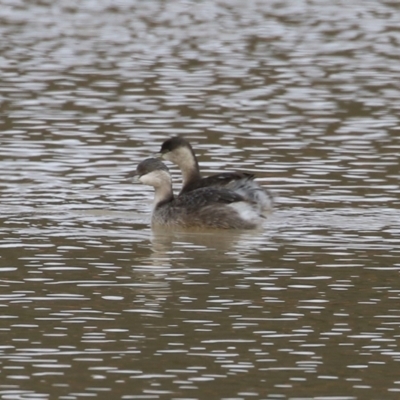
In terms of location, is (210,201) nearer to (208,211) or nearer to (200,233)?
(208,211)

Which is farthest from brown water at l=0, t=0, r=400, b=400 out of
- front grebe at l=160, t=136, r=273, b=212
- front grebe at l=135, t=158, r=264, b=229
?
front grebe at l=160, t=136, r=273, b=212

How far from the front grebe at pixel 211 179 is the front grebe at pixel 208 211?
0.22m

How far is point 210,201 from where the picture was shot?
14.9 metres

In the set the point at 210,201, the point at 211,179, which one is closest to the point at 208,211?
the point at 210,201

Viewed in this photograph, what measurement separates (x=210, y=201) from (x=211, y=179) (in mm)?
784

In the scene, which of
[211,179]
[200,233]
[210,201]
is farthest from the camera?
[211,179]

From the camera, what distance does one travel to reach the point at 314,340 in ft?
33.1

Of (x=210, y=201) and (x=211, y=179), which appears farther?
(x=211, y=179)

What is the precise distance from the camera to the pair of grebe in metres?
14.8

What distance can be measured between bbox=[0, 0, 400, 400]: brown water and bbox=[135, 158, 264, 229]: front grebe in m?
0.18

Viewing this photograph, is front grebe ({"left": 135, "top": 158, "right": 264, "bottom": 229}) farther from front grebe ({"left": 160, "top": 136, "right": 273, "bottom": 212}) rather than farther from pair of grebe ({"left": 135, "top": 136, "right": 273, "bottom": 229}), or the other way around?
front grebe ({"left": 160, "top": 136, "right": 273, "bottom": 212})

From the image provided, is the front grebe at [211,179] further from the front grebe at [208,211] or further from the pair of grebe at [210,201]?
the front grebe at [208,211]

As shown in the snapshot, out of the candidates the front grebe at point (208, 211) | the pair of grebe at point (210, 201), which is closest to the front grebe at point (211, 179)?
the pair of grebe at point (210, 201)

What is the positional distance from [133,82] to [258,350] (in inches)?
597
